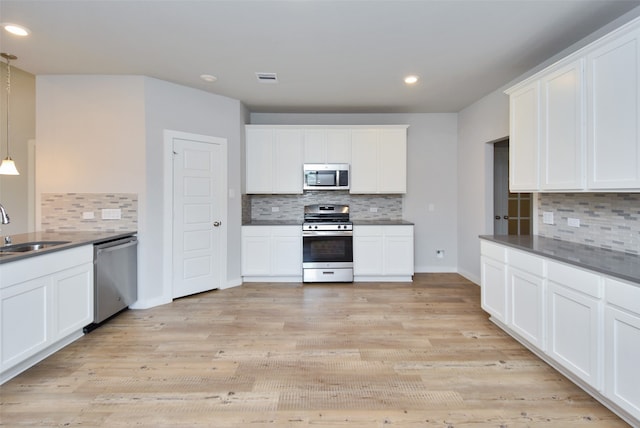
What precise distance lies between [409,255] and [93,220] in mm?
4028

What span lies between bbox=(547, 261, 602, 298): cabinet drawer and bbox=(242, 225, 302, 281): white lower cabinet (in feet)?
9.95

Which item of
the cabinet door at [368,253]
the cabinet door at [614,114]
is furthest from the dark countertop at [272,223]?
the cabinet door at [614,114]

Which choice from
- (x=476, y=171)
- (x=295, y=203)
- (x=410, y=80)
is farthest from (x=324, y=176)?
(x=476, y=171)

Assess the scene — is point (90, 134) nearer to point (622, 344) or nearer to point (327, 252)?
point (327, 252)

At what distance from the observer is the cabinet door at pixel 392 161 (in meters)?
4.68

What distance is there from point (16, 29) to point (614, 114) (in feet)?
14.5

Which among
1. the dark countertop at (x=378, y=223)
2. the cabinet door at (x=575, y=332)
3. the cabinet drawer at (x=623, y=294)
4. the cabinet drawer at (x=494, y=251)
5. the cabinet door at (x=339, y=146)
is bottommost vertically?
the cabinet door at (x=575, y=332)

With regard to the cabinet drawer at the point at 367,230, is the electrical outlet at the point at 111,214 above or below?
above

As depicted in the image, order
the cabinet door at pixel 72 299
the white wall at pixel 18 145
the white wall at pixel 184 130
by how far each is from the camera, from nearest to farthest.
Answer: the cabinet door at pixel 72 299, the white wall at pixel 184 130, the white wall at pixel 18 145

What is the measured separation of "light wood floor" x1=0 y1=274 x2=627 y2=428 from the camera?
178 centimetres

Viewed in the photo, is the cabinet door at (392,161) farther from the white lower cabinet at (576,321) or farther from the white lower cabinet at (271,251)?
the white lower cabinet at (576,321)

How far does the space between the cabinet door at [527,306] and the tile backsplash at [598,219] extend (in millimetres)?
649

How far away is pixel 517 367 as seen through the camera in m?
2.27

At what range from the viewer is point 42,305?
2.27m
